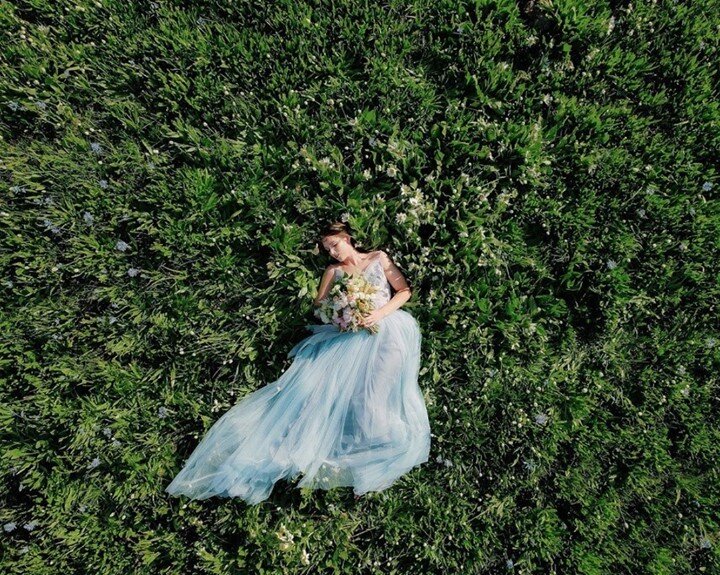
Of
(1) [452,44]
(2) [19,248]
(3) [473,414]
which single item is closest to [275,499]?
(3) [473,414]

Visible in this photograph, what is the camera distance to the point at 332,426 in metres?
3.48

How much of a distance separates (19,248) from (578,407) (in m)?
4.74

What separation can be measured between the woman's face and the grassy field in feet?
0.93

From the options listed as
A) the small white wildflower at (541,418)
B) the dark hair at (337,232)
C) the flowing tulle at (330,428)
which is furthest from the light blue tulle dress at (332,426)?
the small white wildflower at (541,418)

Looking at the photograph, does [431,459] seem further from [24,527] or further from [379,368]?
[24,527]

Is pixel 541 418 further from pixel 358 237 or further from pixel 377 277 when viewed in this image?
pixel 358 237

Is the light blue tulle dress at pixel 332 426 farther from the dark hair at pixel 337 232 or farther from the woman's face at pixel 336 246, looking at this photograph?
the dark hair at pixel 337 232

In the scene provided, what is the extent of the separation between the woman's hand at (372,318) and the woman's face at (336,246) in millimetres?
482

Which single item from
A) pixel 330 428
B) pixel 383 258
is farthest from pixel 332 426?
pixel 383 258

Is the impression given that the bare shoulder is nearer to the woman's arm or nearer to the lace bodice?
the lace bodice

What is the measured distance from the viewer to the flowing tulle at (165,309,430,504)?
3.40m

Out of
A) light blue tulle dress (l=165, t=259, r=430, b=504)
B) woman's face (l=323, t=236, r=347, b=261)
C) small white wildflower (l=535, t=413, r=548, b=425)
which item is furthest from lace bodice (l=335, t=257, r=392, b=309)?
small white wildflower (l=535, t=413, r=548, b=425)

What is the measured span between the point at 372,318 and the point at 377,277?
0.34 meters

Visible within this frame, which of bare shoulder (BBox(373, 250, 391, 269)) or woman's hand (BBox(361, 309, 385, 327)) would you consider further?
bare shoulder (BBox(373, 250, 391, 269))
